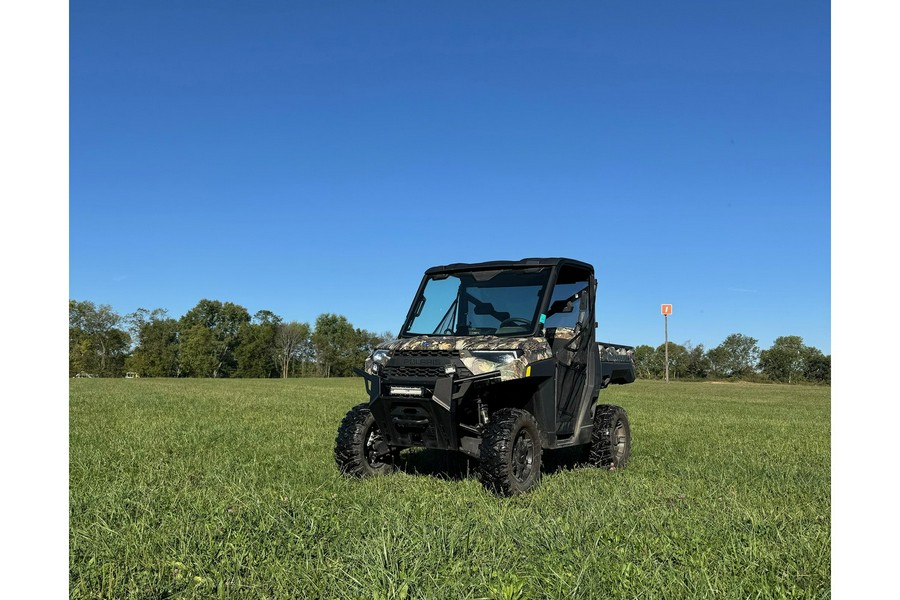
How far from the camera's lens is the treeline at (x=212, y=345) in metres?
81.1

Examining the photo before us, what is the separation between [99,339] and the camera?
269ft

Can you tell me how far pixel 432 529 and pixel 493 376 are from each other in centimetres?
224

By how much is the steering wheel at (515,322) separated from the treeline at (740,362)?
6253cm

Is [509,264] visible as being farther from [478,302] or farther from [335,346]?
[335,346]

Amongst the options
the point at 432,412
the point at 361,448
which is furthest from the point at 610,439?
the point at 361,448

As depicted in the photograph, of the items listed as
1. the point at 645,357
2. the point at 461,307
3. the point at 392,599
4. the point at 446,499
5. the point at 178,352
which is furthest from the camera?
the point at 178,352

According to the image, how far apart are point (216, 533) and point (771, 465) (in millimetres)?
7981

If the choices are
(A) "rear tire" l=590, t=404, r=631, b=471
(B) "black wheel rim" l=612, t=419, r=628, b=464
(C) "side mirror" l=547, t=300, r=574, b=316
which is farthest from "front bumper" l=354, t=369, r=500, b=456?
(B) "black wheel rim" l=612, t=419, r=628, b=464

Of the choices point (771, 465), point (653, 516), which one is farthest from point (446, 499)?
point (771, 465)

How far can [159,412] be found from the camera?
16.0 m

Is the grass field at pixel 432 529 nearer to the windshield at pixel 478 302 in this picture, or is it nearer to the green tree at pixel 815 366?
the windshield at pixel 478 302

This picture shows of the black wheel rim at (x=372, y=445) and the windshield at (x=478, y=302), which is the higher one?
the windshield at (x=478, y=302)

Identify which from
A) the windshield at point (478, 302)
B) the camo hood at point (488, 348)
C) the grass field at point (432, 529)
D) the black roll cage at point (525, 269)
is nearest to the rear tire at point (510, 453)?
the grass field at point (432, 529)

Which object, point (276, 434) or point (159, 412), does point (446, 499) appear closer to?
point (276, 434)
